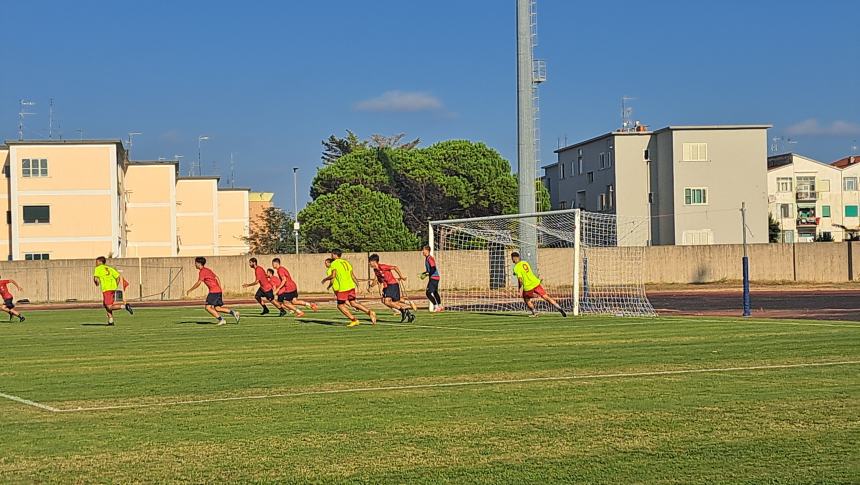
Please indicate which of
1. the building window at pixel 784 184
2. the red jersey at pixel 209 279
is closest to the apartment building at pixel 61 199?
the red jersey at pixel 209 279

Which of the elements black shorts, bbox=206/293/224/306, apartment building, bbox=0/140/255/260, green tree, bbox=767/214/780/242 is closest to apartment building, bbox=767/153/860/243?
green tree, bbox=767/214/780/242

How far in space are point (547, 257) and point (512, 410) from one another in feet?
148

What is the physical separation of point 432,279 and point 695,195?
4679cm

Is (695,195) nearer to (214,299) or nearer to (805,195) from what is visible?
(805,195)

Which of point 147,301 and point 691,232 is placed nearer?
point 147,301

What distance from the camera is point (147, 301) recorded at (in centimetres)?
5341

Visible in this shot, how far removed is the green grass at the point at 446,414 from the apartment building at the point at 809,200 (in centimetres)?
8453

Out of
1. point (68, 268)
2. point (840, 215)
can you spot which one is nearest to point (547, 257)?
point (68, 268)

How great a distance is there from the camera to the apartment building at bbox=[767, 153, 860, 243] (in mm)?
101625

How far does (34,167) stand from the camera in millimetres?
70750

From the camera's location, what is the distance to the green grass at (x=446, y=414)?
27.6 ft

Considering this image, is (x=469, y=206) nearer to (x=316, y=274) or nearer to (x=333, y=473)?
→ (x=316, y=274)

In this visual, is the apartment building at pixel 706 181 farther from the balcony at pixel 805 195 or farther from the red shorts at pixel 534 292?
the red shorts at pixel 534 292

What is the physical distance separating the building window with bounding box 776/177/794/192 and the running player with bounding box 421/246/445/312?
240 ft
